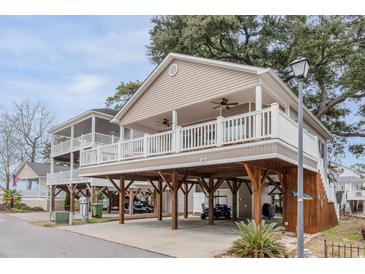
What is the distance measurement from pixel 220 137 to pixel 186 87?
136 inches

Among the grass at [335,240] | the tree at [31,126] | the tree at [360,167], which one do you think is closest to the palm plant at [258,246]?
the grass at [335,240]

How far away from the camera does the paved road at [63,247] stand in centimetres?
902

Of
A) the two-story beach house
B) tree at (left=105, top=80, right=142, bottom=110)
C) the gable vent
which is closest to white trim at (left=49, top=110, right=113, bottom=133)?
tree at (left=105, top=80, right=142, bottom=110)

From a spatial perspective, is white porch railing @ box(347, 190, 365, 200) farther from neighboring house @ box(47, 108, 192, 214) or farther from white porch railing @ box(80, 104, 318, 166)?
white porch railing @ box(80, 104, 318, 166)

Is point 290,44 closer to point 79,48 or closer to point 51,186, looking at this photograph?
point 79,48

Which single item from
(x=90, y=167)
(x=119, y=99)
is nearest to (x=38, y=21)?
(x=90, y=167)

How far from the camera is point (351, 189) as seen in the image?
38.8 metres

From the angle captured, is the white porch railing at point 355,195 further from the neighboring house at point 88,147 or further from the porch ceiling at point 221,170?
the porch ceiling at point 221,170

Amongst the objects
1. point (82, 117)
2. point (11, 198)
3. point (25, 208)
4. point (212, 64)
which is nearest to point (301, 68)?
point (212, 64)

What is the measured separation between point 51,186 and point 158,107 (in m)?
17.3

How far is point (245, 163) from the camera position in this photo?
34.6 feet

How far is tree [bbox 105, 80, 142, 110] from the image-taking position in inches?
1287

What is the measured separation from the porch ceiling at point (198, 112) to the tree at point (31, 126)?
27.6 meters

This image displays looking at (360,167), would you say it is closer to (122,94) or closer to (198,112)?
(122,94)
